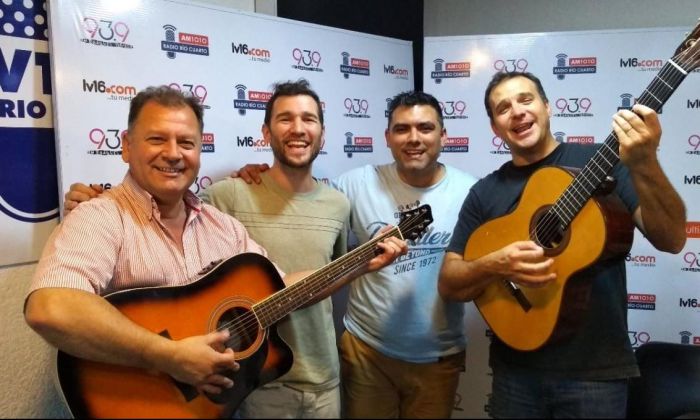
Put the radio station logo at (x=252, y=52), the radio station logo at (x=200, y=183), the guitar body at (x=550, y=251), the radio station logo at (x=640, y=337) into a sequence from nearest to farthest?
1. the guitar body at (x=550, y=251)
2. the radio station logo at (x=200, y=183)
3. the radio station logo at (x=252, y=52)
4. the radio station logo at (x=640, y=337)

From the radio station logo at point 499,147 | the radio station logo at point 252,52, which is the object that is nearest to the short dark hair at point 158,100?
the radio station logo at point 252,52

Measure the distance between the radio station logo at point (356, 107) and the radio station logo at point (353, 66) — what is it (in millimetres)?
130

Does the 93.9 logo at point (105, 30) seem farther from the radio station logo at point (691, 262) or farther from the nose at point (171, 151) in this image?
the radio station logo at point (691, 262)

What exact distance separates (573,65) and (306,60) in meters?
1.32

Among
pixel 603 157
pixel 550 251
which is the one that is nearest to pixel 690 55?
pixel 603 157

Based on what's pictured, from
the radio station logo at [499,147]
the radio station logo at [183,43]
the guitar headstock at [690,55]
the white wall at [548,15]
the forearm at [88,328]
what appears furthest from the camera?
the white wall at [548,15]

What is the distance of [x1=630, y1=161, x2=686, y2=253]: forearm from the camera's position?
4.50 feet

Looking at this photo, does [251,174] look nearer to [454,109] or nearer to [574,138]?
[454,109]

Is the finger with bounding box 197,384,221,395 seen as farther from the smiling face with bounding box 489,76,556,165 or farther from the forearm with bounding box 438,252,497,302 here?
the smiling face with bounding box 489,76,556,165

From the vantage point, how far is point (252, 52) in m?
2.43

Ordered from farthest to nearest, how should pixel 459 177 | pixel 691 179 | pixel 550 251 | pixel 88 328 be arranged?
pixel 691 179 → pixel 459 177 → pixel 550 251 → pixel 88 328

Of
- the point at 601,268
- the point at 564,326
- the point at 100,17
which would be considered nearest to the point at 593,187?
the point at 601,268

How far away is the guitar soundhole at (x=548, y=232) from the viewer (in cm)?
157

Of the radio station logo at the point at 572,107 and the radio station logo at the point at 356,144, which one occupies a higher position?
the radio station logo at the point at 572,107
